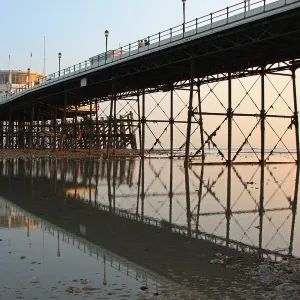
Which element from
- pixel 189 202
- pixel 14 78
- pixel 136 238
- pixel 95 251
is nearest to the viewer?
pixel 95 251

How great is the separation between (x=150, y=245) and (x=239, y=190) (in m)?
9.51

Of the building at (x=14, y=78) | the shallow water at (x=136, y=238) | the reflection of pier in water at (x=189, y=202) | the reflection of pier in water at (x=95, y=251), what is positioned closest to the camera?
the shallow water at (x=136, y=238)

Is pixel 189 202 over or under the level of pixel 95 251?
over

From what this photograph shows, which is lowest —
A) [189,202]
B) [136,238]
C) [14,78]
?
[136,238]

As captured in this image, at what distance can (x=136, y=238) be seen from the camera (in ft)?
28.7

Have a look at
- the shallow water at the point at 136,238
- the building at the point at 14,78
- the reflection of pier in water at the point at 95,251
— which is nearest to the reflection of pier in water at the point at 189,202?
the shallow water at the point at 136,238

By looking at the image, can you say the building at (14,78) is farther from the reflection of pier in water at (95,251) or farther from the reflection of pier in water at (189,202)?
the reflection of pier in water at (95,251)

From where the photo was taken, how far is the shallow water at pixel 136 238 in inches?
227

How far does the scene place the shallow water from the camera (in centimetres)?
575

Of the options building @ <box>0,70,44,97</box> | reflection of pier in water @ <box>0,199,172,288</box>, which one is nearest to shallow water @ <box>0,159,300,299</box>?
reflection of pier in water @ <box>0,199,172,288</box>

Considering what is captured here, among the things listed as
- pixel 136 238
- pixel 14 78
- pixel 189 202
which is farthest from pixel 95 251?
pixel 14 78

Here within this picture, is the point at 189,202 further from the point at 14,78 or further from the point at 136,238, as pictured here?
the point at 14,78

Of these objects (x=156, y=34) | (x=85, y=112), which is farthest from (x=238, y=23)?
(x=85, y=112)

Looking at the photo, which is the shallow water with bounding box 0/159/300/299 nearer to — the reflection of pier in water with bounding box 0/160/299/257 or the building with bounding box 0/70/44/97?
the reflection of pier in water with bounding box 0/160/299/257
